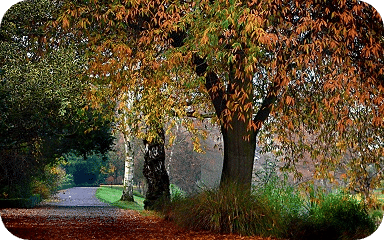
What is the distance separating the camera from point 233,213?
9188mm

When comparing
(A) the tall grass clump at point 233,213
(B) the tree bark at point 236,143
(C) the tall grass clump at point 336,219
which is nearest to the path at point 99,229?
(A) the tall grass clump at point 233,213

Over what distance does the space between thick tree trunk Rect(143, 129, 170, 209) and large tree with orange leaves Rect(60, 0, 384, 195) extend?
143 inches

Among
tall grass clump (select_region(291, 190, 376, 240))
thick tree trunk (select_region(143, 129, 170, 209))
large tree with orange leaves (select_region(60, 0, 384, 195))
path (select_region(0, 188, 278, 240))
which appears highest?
large tree with orange leaves (select_region(60, 0, 384, 195))

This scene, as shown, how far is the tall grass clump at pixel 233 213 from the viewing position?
9.22 meters

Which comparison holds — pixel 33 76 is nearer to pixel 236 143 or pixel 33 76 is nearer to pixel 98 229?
pixel 98 229

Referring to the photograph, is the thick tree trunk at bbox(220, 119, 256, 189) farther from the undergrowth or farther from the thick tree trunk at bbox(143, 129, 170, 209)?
the thick tree trunk at bbox(143, 129, 170, 209)

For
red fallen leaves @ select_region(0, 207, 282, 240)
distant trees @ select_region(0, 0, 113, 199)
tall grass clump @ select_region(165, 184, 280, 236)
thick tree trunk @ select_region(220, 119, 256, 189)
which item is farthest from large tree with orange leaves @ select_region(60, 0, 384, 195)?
red fallen leaves @ select_region(0, 207, 282, 240)

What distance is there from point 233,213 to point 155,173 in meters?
7.10

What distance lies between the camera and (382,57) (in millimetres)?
9117

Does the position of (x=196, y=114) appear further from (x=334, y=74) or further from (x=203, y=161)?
(x=203, y=161)

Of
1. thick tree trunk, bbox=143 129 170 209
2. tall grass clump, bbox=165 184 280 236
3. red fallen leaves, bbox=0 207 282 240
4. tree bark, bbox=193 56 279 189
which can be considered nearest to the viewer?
tall grass clump, bbox=165 184 280 236

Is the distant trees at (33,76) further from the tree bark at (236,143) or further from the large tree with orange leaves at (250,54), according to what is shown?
the tree bark at (236,143)

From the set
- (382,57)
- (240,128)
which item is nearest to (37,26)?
(240,128)

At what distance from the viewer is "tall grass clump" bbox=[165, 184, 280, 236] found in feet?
30.2
